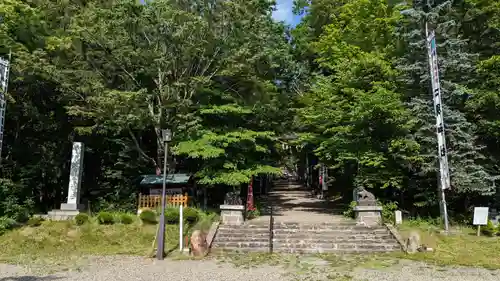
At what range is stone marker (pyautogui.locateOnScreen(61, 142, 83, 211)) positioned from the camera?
55.1 feet

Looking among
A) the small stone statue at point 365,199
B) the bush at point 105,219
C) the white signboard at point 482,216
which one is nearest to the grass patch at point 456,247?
the white signboard at point 482,216

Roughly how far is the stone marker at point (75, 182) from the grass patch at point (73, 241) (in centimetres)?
160

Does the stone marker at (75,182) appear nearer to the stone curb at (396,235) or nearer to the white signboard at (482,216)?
the stone curb at (396,235)

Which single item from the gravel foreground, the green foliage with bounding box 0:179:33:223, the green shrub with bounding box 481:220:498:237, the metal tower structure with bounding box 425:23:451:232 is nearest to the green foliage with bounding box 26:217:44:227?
the green foliage with bounding box 0:179:33:223

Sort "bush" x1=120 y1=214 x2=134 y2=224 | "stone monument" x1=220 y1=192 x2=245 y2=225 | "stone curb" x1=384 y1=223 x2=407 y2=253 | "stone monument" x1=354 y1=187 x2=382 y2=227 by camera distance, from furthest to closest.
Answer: "bush" x1=120 y1=214 x2=134 y2=224 < "stone monument" x1=220 y1=192 x2=245 y2=225 < "stone monument" x1=354 y1=187 x2=382 y2=227 < "stone curb" x1=384 y1=223 x2=407 y2=253

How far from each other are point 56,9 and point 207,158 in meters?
10.6

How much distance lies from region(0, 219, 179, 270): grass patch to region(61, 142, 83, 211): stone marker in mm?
1597

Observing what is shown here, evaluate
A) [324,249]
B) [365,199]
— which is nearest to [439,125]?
[365,199]

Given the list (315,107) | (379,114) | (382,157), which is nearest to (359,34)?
(315,107)

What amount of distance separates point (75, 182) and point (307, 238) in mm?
10310

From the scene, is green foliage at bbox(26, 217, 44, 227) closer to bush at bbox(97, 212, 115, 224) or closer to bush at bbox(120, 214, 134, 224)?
bush at bbox(97, 212, 115, 224)

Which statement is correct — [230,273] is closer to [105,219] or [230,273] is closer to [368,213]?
[368,213]

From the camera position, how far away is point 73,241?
13.7 metres

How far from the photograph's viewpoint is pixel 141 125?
57.0 feet
